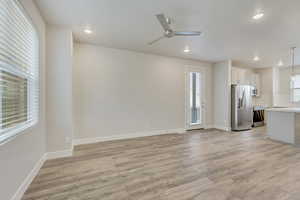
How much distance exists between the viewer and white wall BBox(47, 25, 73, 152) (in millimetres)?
2941

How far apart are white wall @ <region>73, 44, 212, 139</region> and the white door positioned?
10.7 inches

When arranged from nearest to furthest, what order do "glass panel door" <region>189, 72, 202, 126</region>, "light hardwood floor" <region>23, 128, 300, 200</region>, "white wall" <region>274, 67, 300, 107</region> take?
"light hardwood floor" <region>23, 128, 300, 200</region> < "glass panel door" <region>189, 72, 202, 126</region> < "white wall" <region>274, 67, 300, 107</region>

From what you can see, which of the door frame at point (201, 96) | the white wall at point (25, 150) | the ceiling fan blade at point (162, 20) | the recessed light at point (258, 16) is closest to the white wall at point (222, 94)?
the door frame at point (201, 96)

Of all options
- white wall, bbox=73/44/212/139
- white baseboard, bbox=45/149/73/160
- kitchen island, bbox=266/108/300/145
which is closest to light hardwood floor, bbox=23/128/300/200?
white baseboard, bbox=45/149/73/160

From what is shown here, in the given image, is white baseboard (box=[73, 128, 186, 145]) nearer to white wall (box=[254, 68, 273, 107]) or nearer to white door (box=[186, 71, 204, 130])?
white door (box=[186, 71, 204, 130])

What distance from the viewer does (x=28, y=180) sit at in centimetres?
208

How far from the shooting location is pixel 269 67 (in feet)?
22.4

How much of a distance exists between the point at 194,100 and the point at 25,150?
16.7 feet

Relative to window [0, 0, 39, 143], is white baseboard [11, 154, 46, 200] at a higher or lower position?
lower

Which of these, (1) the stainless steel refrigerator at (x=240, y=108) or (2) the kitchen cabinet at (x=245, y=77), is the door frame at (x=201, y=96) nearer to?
(1) the stainless steel refrigerator at (x=240, y=108)

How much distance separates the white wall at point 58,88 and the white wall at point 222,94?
515cm

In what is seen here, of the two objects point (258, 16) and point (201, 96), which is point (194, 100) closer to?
point (201, 96)

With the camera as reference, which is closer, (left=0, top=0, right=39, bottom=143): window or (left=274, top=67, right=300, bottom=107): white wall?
(left=0, top=0, right=39, bottom=143): window

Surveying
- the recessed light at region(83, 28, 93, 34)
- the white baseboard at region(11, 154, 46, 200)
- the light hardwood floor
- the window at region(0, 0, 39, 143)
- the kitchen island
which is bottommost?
the light hardwood floor
